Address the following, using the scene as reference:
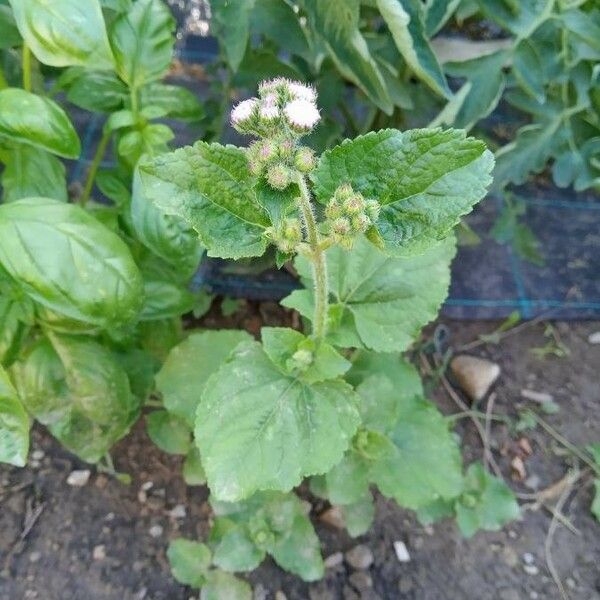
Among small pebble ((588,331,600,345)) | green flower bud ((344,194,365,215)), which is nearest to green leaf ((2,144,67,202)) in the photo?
green flower bud ((344,194,365,215))

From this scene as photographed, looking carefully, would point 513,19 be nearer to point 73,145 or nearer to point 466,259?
point 466,259

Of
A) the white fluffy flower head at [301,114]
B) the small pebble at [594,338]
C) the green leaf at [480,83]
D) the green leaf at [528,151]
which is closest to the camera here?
the white fluffy flower head at [301,114]

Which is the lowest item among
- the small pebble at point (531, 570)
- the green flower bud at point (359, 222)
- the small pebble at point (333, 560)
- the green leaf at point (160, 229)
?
the small pebble at point (333, 560)

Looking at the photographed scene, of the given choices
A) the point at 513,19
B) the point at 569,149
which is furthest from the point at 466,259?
the point at 513,19

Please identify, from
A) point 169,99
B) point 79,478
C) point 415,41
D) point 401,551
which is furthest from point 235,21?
point 401,551

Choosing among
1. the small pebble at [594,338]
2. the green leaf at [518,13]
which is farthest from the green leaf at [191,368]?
the small pebble at [594,338]

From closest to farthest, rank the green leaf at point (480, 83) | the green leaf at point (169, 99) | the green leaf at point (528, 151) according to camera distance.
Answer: the green leaf at point (169, 99) < the green leaf at point (480, 83) < the green leaf at point (528, 151)

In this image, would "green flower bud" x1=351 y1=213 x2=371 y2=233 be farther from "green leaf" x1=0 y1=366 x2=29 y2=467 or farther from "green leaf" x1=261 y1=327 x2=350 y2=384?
"green leaf" x1=0 y1=366 x2=29 y2=467

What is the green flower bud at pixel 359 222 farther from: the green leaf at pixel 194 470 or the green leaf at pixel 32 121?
the green leaf at pixel 194 470
